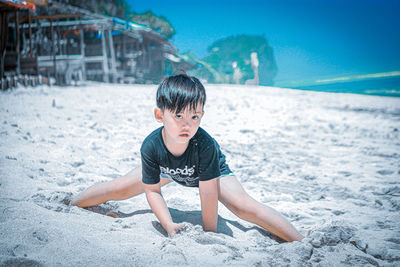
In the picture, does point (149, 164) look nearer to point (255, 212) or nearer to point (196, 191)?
point (255, 212)

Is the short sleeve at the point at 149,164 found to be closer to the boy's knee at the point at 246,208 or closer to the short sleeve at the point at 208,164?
the short sleeve at the point at 208,164

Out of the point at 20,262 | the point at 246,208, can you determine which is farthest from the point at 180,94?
the point at 20,262

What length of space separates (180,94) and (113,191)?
2.87 ft

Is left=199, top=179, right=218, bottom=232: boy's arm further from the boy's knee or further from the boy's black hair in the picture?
the boy's black hair

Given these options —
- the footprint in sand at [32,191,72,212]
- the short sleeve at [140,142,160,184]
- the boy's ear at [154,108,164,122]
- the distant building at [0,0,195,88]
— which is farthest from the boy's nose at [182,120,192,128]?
the distant building at [0,0,195,88]

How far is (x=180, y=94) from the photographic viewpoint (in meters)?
1.36

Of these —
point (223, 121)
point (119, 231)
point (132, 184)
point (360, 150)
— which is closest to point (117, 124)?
point (223, 121)

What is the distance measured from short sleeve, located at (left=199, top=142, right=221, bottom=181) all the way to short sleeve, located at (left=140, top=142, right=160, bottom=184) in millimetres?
281

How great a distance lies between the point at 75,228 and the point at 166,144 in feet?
2.16

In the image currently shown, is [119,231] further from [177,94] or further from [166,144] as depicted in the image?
[177,94]

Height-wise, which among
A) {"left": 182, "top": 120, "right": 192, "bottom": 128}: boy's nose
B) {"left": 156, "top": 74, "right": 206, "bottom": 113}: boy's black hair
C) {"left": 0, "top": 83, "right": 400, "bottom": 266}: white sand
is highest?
{"left": 156, "top": 74, "right": 206, "bottom": 113}: boy's black hair

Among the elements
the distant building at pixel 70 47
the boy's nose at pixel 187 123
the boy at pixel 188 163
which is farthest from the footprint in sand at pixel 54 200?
the distant building at pixel 70 47

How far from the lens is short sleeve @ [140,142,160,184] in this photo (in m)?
1.57

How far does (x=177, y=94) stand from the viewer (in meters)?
1.36
